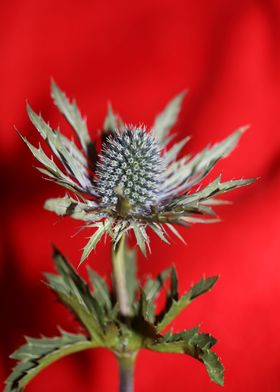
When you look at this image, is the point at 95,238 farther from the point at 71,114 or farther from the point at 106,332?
the point at 71,114

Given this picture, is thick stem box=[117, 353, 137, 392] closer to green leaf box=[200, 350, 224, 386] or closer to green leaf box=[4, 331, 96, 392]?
green leaf box=[4, 331, 96, 392]

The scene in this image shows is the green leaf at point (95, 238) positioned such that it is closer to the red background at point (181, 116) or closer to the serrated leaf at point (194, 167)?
the serrated leaf at point (194, 167)

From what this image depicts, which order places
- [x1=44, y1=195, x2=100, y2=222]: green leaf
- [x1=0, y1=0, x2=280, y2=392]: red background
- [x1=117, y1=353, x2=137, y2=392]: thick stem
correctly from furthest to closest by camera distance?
[x1=0, y1=0, x2=280, y2=392]: red background, [x1=117, y1=353, x2=137, y2=392]: thick stem, [x1=44, y1=195, x2=100, y2=222]: green leaf

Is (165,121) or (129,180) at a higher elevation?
(165,121)

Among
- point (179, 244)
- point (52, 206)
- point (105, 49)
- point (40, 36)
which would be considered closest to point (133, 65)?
point (105, 49)

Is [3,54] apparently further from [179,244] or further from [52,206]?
[52,206]

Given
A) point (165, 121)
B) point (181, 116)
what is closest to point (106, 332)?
point (165, 121)

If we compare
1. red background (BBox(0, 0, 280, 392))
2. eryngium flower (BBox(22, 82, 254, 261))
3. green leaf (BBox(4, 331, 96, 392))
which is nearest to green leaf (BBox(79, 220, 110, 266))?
eryngium flower (BBox(22, 82, 254, 261))
